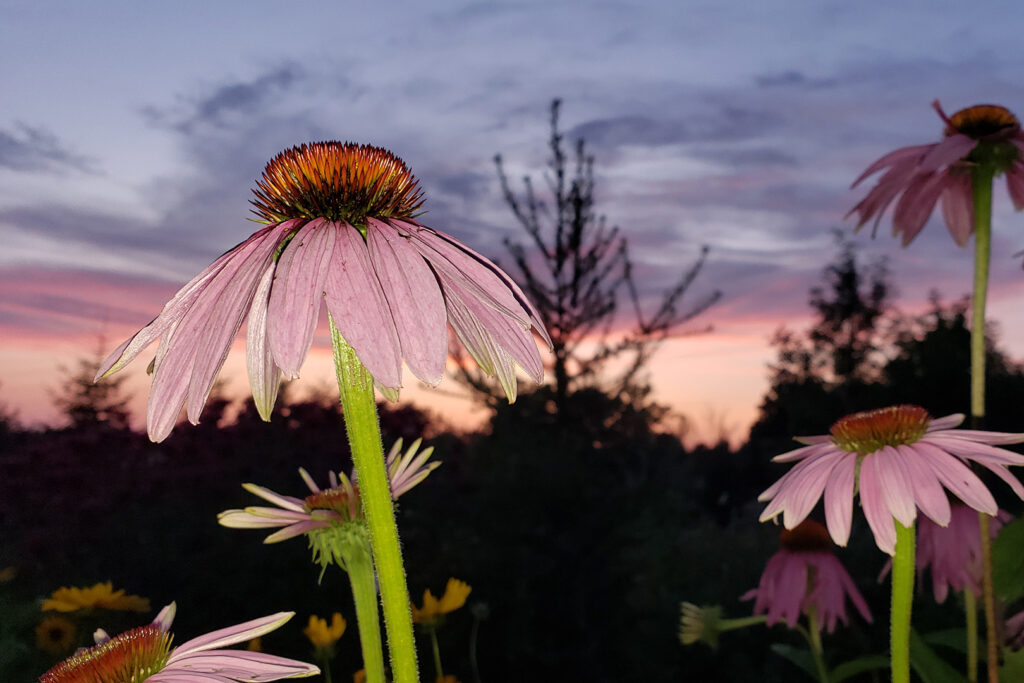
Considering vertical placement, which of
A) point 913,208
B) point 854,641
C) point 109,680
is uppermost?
point 913,208

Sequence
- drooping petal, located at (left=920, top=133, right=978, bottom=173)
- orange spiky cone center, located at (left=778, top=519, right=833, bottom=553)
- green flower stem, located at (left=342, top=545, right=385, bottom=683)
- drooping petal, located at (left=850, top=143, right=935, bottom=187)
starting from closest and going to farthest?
green flower stem, located at (left=342, top=545, right=385, bottom=683)
drooping petal, located at (left=920, top=133, right=978, bottom=173)
drooping petal, located at (left=850, top=143, right=935, bottom=187)
orange spiky cone center, located at (left=778, top=519, right=833, bottom=553)

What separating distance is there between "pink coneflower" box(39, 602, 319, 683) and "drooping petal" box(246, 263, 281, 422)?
0.80ft

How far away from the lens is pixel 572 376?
7.00m

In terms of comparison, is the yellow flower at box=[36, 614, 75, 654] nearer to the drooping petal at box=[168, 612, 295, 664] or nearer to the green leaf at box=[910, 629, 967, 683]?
the drooping petal at box=[168, 612, 295, 664]

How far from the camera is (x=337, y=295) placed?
0.84m

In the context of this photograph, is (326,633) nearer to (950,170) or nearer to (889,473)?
(889,473)

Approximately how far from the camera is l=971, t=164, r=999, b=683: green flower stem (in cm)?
155

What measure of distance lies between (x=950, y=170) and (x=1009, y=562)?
1.00 meters

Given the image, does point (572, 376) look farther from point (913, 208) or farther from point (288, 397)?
point (913, 208)

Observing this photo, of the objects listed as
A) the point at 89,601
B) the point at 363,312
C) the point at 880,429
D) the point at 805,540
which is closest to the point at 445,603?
the point at 89,601

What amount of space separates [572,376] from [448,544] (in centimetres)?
334

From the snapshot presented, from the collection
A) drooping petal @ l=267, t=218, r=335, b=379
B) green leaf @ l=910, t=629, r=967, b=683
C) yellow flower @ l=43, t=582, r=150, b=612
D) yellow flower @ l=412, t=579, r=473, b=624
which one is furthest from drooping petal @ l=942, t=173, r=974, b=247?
yellow flower @ l=43, t=582, r=150, b=612

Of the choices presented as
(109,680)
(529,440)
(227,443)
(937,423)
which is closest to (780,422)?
(529,440)

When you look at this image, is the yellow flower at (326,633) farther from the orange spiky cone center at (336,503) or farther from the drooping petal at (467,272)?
the drooping petal at (467,272)
